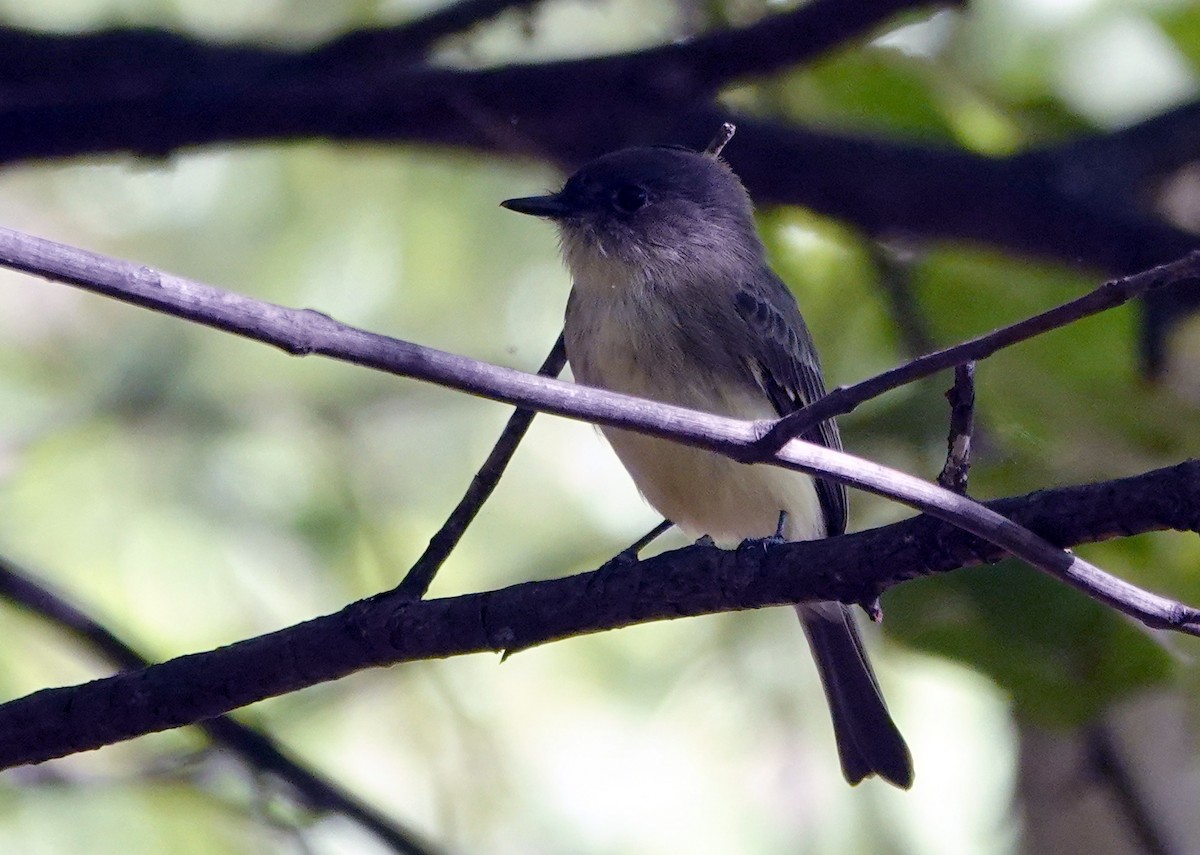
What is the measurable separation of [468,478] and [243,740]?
6.79 ft

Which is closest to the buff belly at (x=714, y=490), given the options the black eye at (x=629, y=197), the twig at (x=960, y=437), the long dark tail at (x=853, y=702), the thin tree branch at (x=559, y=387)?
the long dark tail at (x=853, y=702)

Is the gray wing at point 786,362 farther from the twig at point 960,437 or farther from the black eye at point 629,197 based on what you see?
the twig at point 960,437

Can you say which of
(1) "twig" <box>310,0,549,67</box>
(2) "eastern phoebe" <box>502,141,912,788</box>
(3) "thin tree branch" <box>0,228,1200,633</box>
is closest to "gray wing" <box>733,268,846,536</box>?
(2) "eastern phoebe" <box>502,141,912,788</box>

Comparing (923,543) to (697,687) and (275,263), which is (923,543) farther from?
(275,263)

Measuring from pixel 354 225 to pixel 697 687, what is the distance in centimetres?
200

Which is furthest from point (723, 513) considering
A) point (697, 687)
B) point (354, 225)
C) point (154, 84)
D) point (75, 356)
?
point (75, 356)

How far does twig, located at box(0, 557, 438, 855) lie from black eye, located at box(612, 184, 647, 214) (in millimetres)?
1703

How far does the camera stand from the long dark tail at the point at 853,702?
3.79 metres

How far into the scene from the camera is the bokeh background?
4379 millimetres

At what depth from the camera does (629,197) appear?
161 inches

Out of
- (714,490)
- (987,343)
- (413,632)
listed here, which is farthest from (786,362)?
(987,343)

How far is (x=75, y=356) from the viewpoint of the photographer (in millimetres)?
5219

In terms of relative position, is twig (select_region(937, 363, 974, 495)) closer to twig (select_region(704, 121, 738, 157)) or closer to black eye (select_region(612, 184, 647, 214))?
twig (select_region(704, 121, 738, 157))

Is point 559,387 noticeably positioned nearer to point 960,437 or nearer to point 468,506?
point 960,437
